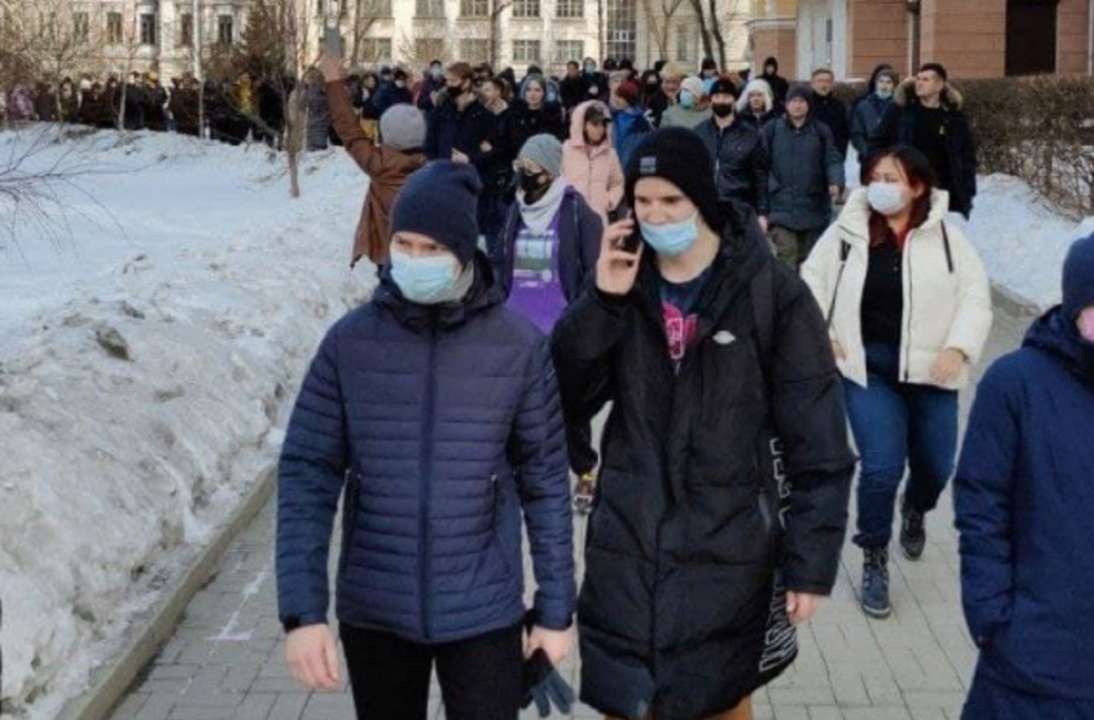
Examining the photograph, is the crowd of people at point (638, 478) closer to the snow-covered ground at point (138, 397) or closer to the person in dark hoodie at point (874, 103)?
the snow-covered ground at point (138, 397)

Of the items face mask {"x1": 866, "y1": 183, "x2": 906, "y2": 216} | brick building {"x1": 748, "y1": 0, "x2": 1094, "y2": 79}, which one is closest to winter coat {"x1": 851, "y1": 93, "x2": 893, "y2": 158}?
face mask {"x1": 866, "y1": 183, "x2": 906, "y2": 216}

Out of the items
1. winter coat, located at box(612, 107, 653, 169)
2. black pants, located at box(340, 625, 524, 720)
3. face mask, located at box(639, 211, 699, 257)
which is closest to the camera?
black pants, located at box(340, 625, 524, 720)

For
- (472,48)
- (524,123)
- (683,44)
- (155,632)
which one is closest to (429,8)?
(472,48)

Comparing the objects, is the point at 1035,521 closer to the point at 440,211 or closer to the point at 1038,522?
the point at 1038,522

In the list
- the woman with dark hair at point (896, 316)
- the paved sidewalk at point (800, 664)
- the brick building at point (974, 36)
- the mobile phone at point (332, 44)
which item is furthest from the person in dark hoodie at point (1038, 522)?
the brick building at point (974, 36)

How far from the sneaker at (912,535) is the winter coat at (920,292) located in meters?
1.05

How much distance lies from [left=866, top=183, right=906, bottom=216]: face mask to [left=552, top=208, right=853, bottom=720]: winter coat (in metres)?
2.67

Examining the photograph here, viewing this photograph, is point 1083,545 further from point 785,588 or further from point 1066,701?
point 785,588

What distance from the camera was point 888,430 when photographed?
6.58 m

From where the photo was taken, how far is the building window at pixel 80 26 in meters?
23.5

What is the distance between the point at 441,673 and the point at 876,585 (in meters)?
3.28

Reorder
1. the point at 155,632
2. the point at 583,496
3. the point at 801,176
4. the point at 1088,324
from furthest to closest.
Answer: the point at 801,176 < the point at 583,496 < the point at 155,632 < the point at 1088,324

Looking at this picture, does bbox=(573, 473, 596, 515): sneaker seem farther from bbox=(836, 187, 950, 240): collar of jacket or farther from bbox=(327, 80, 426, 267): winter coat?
bbox=(327, 80, 426, 267): winter coat

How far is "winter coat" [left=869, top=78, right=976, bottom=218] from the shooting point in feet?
44.2
